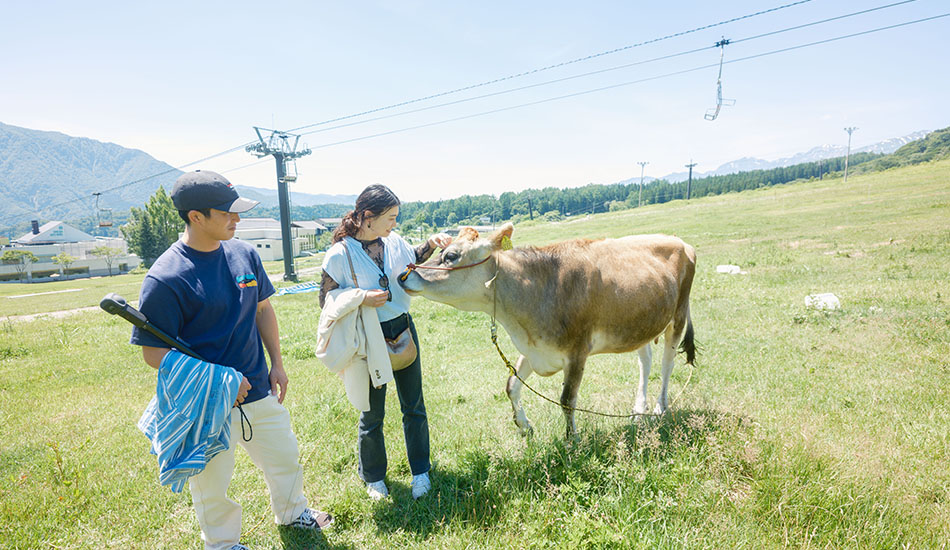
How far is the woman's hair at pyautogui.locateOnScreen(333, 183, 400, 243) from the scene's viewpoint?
11.9 ft

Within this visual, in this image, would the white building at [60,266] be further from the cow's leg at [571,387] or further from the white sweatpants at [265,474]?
the cow's leg at [571,387]

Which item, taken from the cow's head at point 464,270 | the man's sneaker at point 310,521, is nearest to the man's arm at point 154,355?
the man's sneaker at point 310,521

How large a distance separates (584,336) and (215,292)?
3325 mm

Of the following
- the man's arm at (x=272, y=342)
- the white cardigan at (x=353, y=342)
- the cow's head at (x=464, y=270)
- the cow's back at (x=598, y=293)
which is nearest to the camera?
the white cardigan at (x=353, y=342)

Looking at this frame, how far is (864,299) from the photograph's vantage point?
948 centimetres

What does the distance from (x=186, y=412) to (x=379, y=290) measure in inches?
59.4

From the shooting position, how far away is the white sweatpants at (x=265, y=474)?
9.96 feet

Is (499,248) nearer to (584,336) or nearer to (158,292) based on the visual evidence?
(584,336)

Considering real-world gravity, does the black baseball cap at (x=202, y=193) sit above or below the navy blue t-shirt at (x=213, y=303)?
above

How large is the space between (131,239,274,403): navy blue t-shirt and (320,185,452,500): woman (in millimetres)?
576

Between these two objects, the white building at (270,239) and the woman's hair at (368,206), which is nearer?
the woman's hair at (368,206)

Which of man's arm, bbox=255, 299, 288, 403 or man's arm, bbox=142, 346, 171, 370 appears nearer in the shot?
man's arm, bbox=142, 346, 171, 370

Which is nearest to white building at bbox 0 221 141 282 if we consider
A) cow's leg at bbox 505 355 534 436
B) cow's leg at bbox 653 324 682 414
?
cow's leg at bbox 505 355 534 436

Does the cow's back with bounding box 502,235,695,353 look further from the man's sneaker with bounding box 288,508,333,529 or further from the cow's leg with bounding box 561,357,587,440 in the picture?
the man's sneaker with bounding box 288,508,333,529
